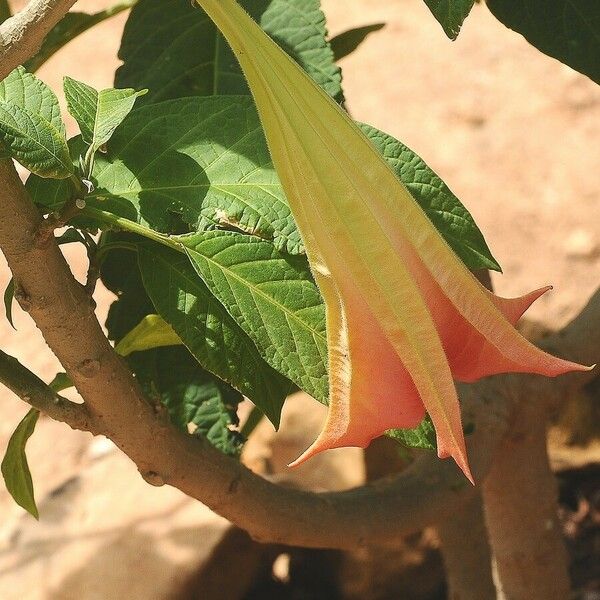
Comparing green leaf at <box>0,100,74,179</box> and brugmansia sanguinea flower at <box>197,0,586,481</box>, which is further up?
green leaf at <box>0,100,74,179</box>

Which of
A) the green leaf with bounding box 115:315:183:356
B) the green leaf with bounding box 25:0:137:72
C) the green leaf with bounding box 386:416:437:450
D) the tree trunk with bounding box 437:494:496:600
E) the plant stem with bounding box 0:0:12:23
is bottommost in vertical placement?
the tree trunk with bounding box 437:494:496:600

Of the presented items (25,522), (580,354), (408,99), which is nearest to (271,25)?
(580,354)

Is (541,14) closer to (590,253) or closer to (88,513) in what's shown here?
(88,513)

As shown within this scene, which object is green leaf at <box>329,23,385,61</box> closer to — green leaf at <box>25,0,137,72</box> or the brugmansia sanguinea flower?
green leaf at <box>25,0,137,72</box>

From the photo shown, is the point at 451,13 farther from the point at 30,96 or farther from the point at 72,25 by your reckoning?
the point at 72,25

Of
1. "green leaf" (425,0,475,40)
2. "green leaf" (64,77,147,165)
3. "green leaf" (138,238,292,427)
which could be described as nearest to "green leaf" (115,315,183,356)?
"green leaf" (138,238,292,427)

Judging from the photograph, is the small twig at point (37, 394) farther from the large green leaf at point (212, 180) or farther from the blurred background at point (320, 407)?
the blurred background at point (320, 407)
